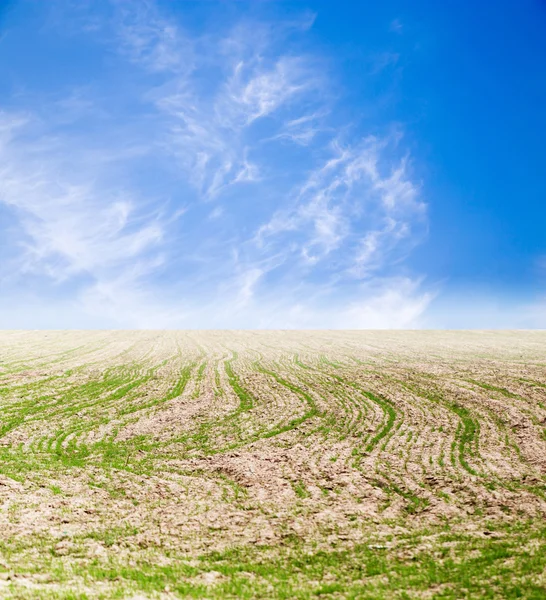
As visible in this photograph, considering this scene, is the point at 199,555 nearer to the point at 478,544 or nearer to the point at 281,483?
the point at 281,483

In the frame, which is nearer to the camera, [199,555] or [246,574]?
[246,574]

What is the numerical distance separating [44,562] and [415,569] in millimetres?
6588

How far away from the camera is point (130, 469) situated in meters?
11.8

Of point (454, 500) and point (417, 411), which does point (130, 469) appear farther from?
point (417, 411)

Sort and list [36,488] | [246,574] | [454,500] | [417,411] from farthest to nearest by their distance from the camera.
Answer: [417,411], [36,488], [454,500], [246,574]

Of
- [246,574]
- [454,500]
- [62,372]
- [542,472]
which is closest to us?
[246,574]

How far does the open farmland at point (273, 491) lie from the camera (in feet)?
22.9

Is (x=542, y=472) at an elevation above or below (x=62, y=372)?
below

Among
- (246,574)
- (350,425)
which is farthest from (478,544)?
(350,425)

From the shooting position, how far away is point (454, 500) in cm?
983

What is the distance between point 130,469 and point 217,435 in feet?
12.0

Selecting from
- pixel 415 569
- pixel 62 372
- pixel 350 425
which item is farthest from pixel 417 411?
pixel 62 372

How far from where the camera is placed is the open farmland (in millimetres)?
6988

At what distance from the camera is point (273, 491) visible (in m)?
10.4
